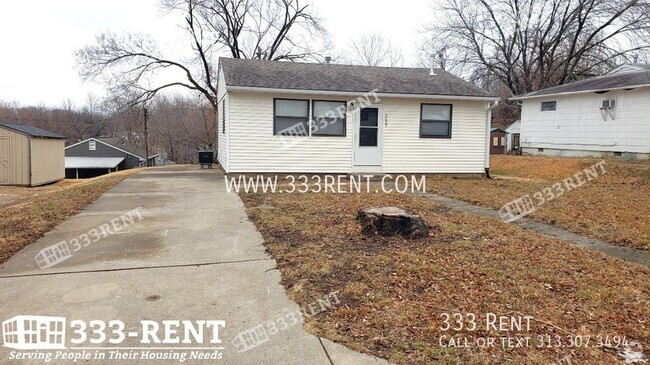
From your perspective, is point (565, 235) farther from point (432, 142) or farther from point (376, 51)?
point (376, 51)

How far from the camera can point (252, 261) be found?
4.32 metres

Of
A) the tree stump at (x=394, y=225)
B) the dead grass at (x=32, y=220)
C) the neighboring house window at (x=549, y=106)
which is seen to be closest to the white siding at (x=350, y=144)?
the dead grass at (x=32, y=220)

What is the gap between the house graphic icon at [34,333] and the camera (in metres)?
2.56

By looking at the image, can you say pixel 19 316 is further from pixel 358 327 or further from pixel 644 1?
pixel 644 1

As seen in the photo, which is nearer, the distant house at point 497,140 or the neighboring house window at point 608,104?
the neighboring house window at point 608,104

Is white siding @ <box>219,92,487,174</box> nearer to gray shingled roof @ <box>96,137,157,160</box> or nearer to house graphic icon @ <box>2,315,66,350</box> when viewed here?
house graphic icon @ <box>2,315,66,350</box>

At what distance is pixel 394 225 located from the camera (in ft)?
17.2

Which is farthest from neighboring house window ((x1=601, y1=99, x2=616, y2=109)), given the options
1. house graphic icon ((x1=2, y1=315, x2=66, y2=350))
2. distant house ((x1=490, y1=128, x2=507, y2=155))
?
house graphic icon ((x1=2, y1=315, x2=66, y2=350))

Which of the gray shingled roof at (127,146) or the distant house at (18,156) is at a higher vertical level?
the gray shingled roof at (127,146)

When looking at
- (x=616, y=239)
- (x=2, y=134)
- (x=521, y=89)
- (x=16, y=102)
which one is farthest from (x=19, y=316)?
(x=16, y=102)

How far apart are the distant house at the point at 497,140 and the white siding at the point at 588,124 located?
10.5ft

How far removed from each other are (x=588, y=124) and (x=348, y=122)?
11.7m

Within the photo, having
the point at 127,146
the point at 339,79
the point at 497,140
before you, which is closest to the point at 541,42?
the point at 497,140

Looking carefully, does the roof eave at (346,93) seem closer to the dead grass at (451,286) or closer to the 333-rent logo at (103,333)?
the dead grass at (451,286)
